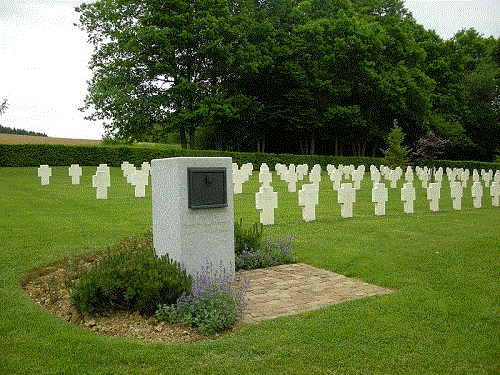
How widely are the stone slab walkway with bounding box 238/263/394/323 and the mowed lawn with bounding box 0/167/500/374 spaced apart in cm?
26

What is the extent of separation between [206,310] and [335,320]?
126 cm

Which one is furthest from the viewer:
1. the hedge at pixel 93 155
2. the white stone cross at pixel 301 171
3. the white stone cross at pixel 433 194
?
the hedge at pixel 93 155

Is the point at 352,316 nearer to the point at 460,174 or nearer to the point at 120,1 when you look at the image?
the point at 460,174

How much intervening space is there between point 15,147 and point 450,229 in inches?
985

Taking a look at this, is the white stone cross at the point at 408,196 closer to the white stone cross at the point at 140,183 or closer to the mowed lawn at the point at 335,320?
the mowed lawn at the point at 335,320

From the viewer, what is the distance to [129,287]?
5.07m

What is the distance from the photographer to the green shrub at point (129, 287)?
16.5 feet

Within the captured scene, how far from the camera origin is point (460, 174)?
29.6 m

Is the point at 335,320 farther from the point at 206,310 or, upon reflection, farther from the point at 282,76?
the point at 282,76

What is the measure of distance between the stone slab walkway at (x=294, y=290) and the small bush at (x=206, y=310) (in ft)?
0.70

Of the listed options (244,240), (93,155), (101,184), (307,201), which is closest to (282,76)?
(93,155)

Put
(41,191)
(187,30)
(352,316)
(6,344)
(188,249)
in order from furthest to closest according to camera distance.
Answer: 1. (187,30)
2. (41,191)
3. (188,249)
4. (352,316)
5. (6,344)

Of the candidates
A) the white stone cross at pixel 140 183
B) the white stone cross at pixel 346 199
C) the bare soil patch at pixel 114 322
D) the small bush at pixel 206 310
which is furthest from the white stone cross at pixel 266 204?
the white stone cross at pixel 140 183

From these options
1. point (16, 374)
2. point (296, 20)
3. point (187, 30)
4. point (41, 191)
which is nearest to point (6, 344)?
point (16, 374)
